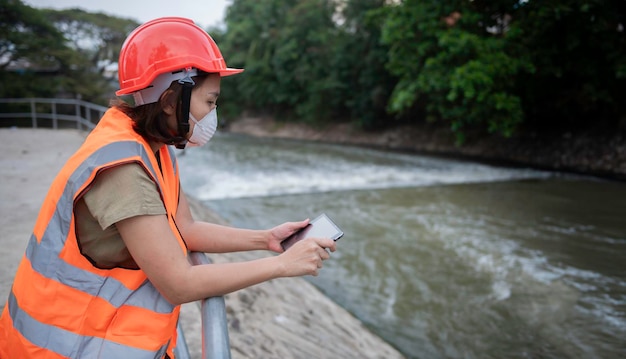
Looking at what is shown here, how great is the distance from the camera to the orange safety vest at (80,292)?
4.19 feet

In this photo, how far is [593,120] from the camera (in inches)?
621

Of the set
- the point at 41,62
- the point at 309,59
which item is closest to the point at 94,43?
the point at 41,62

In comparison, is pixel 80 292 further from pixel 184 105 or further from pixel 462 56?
pixel 462 56

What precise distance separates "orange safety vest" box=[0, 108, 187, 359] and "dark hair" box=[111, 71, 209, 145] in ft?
0.31

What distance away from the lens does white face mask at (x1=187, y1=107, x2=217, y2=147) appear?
1.56 meters

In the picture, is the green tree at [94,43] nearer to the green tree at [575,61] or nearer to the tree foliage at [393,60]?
the tree foliage at [393,60]

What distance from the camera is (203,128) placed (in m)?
1.59

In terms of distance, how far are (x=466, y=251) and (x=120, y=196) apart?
22.0 ft

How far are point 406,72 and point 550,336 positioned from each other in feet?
→ 43.0

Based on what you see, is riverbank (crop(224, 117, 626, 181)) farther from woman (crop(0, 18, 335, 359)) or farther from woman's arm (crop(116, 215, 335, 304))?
woman (crop(0, 18, 335, 359))

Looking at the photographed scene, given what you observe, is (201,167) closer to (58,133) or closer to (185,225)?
(58,133)

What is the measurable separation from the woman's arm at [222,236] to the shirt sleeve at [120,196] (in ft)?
1.83

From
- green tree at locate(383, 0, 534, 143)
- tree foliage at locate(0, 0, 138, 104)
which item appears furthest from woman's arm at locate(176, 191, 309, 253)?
tree foliage at locate(0, 0, 138, 104)

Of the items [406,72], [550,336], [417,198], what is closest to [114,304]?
[550,336]
